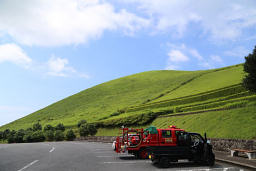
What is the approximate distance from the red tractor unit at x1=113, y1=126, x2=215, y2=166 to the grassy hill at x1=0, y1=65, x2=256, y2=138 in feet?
65.1

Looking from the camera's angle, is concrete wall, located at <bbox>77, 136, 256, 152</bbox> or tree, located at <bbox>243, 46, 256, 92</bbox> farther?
tree, located at <bbox>243, 46, 256, 92</bbox>

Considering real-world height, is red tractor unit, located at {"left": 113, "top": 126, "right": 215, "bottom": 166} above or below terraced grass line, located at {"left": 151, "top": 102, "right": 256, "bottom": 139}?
below

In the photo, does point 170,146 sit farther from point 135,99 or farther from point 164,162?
point 135,99

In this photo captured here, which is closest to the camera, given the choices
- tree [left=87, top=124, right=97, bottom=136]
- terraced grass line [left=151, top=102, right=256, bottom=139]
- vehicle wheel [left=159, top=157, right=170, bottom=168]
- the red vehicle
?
vehicle wheel [left=159, top=157, right=170, bottom=168]

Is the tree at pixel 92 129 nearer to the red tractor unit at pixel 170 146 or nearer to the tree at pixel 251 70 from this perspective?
the tree at pixel 251 70

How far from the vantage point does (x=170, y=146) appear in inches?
492

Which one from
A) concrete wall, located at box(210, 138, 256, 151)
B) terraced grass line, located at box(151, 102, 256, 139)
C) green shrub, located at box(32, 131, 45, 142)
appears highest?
terraced grass line, located at box(151, 102, 256, 139)

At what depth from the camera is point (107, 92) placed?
116625 mm

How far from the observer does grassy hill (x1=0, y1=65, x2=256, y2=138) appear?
48.7m

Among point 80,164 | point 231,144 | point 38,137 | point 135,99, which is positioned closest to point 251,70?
point 231,144

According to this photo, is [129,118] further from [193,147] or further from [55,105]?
[55,105]

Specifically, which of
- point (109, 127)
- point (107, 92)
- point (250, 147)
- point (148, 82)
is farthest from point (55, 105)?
point (250, 147)

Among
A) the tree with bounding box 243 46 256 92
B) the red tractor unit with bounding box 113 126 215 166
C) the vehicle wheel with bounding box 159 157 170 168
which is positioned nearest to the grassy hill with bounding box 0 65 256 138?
the tree with bounding box 243 46 256 92

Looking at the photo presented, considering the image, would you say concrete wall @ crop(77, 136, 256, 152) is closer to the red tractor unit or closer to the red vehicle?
the red tractor unit
